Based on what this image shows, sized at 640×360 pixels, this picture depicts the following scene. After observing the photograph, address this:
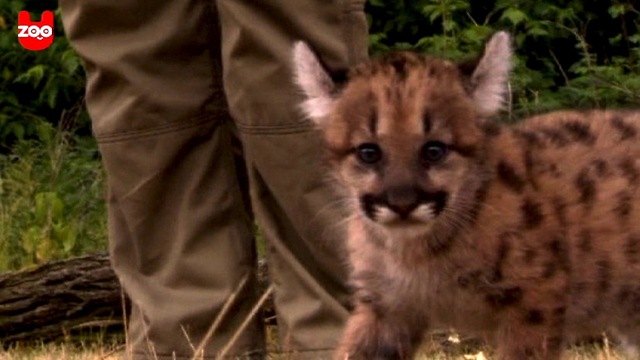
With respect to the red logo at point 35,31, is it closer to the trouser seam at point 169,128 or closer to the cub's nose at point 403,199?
the trouser seam at point 169,128

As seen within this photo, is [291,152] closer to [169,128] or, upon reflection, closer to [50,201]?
[169,128]

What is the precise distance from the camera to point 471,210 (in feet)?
13.8

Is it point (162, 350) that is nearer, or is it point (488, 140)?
point (488, 140)

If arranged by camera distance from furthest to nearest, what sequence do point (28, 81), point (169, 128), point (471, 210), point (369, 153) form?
point (28, 81)
point (169, 128)
point (471, 210)
point (369, 153)

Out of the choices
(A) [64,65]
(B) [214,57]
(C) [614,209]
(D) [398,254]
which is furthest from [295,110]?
(A) [64,65]

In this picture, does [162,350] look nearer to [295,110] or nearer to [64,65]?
[295,110]

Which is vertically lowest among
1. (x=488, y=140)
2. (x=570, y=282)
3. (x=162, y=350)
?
(x=162, y=350)

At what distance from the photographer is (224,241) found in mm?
5031

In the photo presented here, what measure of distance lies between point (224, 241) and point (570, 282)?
4.00 feet

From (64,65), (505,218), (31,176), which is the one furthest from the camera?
(64,65)

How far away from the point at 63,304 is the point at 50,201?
6.17ft

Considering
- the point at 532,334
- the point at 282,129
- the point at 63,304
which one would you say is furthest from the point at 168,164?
the point at 63,304

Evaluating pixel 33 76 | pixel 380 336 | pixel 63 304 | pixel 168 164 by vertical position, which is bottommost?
pixel 33 76

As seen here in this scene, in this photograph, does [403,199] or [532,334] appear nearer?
[403,199]
